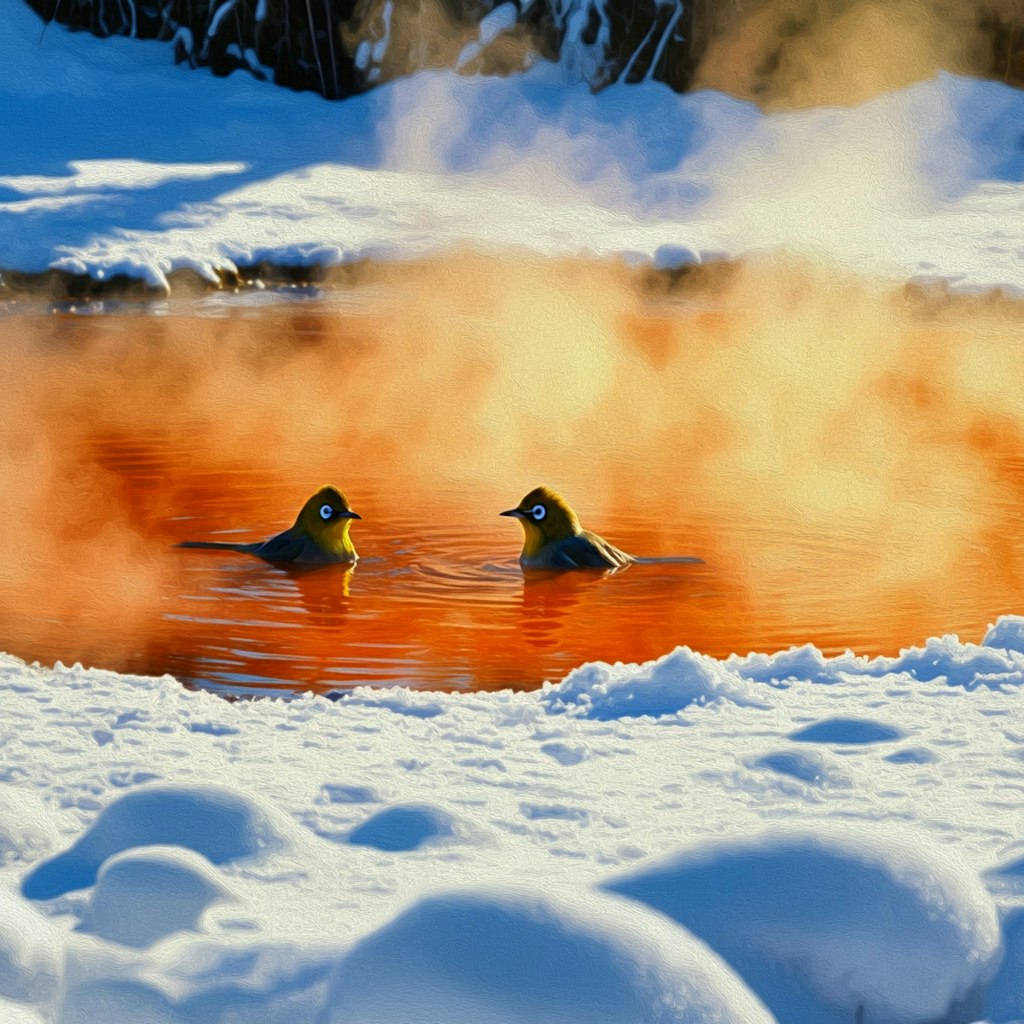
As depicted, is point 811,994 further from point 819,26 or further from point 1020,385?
point 819,26

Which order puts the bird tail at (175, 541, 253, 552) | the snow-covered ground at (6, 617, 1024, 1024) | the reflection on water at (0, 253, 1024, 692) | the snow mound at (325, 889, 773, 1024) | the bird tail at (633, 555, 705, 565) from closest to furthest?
the snow mound at (325, 889, 773, 1024) → the snow-covered ground at (6, 617, 1024, 1024) → the reflection on water at (0, 253, 1024, 692) → the bird tail at (633, 555, 705, 565) → the bird tail at (175, 541, 253, 552)

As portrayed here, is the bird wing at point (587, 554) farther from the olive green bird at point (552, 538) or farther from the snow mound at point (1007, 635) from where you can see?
the snow mound at point (1007, 635)

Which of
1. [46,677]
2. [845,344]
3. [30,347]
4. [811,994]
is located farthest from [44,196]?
[811,994]

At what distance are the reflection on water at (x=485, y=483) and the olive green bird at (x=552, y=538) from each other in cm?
13

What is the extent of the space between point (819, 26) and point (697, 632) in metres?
24.9

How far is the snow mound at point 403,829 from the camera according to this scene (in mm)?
3775

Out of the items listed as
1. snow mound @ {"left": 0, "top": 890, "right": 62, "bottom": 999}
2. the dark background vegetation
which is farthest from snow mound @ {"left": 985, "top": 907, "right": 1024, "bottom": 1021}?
the dark background vegetation

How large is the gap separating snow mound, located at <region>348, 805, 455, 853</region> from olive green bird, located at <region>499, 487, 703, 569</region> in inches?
130

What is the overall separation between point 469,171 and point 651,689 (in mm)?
19473

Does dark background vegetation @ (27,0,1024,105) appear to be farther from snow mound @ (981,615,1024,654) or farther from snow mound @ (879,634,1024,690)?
snow mound @ (879,634,1024,690)

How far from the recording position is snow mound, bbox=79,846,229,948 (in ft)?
10.9

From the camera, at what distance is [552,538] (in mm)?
7160

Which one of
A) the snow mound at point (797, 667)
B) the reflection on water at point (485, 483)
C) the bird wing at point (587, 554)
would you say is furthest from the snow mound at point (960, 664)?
the bird wing at point (587, 554)

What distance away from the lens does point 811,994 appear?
317cm
